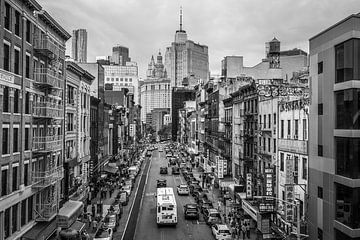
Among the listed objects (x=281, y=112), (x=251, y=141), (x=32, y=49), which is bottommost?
(x=251, y=141)

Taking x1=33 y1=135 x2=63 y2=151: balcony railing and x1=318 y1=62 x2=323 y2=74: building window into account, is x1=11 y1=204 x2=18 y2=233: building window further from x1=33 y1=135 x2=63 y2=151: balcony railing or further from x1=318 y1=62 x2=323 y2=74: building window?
x1=318 y1=62 x2=323 y2=74: building window

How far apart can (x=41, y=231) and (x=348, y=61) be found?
79.4ft

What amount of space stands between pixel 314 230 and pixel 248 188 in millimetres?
18475

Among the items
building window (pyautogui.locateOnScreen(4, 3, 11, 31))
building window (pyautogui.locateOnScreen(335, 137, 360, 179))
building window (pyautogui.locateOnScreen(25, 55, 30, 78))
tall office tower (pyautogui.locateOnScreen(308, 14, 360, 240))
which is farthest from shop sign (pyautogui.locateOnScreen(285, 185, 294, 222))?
building window (pyautogui.locateOnScreen(4, 3, 11, 31))

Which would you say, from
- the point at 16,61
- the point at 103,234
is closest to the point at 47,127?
the point at 16,61

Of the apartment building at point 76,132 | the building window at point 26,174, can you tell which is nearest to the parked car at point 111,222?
the apartment building at point 76,132

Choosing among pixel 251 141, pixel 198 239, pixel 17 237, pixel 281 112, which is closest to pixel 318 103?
pixel 281 112

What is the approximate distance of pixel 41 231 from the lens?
31797mm

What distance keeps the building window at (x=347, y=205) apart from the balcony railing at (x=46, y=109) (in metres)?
21.7

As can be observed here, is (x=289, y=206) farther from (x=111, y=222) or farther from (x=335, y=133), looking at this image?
(x=111, y=222)

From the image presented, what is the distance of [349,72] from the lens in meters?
26.2

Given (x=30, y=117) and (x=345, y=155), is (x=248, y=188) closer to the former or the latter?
(x=345, y=155)

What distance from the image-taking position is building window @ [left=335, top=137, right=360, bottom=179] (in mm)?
25828

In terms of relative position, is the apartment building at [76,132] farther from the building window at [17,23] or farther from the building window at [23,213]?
the building window at [17,23]
